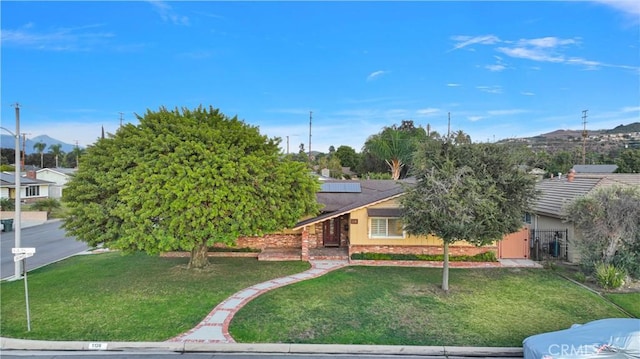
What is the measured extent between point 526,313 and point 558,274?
5.40 meters

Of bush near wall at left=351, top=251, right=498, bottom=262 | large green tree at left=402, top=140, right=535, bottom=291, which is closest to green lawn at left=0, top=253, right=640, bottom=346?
bush near wall at left=351, top=251, right=498, bottom=262

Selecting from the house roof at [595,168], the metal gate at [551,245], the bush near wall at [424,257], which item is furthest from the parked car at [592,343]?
the house roof at [595,168]

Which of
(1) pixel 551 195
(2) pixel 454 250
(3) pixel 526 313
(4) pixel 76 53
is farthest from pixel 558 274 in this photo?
(4) pixel 76 53

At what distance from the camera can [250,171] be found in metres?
13.5

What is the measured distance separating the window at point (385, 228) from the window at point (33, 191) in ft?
143

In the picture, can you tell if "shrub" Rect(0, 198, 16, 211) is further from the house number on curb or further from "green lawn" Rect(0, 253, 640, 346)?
the house number on curb

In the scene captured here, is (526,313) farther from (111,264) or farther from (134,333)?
(111,264)

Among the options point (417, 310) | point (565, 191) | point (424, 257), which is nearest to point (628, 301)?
point (417, 310)

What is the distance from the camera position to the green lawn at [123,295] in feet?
30.0

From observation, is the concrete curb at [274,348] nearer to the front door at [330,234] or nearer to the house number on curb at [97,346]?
the house number on curb at [97,346]

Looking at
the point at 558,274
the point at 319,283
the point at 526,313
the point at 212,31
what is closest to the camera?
the point at 526,313

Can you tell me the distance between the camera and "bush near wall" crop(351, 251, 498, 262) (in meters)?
15.8

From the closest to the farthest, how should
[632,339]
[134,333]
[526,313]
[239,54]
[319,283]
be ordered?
1. [632,339]
2. [134,333]
3. [526,313]
4. [319,283]
5. [239,54]

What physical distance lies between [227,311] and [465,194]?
8042 mm
